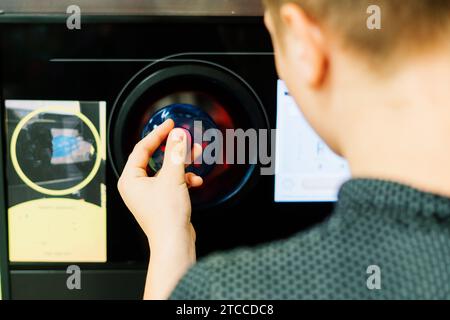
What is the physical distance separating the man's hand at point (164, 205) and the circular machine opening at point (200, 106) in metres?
0.10

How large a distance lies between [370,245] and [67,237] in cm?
59

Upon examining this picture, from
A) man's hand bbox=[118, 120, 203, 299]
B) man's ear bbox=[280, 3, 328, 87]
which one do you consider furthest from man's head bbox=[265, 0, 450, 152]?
man's hand bbox=[118, 120, 203, 299]

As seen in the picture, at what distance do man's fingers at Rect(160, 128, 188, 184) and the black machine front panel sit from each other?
140 millimetres

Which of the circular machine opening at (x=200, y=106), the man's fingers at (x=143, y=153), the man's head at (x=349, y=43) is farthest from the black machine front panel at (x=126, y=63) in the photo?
the man's head at (x=349, y=43)

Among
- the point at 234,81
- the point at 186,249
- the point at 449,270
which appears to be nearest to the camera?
the point at 449,270

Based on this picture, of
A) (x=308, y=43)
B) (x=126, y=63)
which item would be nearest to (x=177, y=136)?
(x=126, y=63)

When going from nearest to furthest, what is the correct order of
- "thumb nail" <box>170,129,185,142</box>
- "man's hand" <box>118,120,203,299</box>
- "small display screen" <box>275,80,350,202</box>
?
"man's hand" <box>118,120,203,299</box> < "thumb nail" <box>170,129,185,142</box> < "small display screen" <box>275,80,350,202</box>

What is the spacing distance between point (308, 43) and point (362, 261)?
0.72ft

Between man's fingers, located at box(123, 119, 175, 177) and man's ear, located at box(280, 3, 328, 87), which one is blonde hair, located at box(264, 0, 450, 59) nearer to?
man's ear, located at box(280, 3, 328, 87)

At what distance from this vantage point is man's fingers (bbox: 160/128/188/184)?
2.63 feet

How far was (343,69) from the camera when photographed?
58 centimetres
